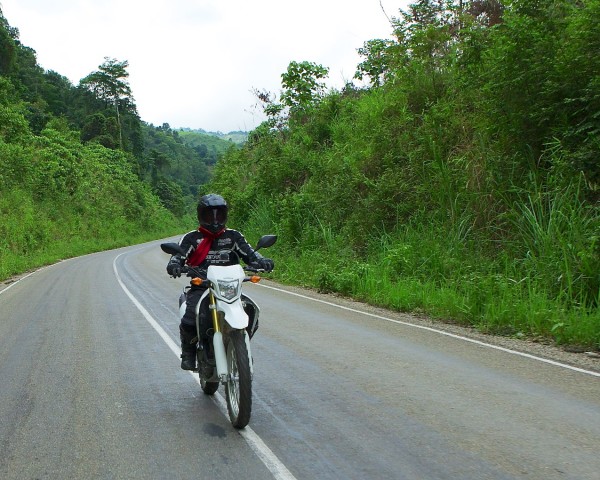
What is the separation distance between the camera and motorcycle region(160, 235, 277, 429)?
16.0 ft

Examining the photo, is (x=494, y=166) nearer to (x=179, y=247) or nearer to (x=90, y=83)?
(x=179, y=247)

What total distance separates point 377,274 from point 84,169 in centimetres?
4390

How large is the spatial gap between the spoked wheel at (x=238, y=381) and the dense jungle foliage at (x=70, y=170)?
21.9 metres

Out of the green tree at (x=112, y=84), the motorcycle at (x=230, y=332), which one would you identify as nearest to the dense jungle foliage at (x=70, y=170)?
the green tree at (x=112, y=84)

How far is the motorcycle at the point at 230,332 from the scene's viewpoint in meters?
4.86

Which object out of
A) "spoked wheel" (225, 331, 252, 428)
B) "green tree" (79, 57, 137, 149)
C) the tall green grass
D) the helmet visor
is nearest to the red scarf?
the helmet visor

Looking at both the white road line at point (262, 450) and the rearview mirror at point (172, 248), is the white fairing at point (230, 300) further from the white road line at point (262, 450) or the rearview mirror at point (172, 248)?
Result: the white road line at point (262, 450)

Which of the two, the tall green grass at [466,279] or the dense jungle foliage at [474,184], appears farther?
the dense jungle foliage at [474,184]

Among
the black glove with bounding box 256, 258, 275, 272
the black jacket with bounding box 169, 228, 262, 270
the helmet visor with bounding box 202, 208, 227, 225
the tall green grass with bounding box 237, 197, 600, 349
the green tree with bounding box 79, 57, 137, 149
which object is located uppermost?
the green tree with bounding box 79, 57, 137, 149

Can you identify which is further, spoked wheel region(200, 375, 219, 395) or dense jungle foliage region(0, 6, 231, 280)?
dense jungle foliage region(0, 6, 231, 280)

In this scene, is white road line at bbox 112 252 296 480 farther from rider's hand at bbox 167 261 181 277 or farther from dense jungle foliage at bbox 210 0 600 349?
dense jungle foliage at bbox 210 0 600 349

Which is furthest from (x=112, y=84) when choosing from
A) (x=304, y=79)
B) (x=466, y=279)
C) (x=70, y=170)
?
(x=466, y=279)

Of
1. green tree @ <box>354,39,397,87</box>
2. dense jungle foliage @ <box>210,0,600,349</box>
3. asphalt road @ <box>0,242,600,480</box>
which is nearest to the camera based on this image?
asphalt road @ <box>0,242,600,480</box>

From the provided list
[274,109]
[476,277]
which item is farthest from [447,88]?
[274,109]
